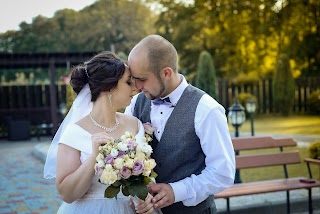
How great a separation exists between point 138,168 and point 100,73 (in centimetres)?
77

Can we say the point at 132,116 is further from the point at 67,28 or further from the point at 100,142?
the point at 67,28

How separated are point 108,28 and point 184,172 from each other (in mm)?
43280

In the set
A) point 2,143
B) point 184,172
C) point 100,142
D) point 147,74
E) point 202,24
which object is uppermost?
point 202,24

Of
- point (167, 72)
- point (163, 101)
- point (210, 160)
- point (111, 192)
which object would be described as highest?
point (167, 72)

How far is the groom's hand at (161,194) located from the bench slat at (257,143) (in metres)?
3.73

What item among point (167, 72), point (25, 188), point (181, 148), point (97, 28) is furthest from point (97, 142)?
point (97, 28)

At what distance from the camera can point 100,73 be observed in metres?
2.88

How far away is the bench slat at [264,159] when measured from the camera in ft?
19.5

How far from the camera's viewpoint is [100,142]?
8.37 ft

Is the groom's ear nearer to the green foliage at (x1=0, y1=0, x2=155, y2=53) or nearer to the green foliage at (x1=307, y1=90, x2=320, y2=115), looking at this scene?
the green foliage at (x1=307, y1=90, x2=320, y2=115)

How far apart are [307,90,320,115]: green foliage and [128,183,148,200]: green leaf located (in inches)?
815

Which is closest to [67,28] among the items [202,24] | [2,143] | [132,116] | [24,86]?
[202,24]

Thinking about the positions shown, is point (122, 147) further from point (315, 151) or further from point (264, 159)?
point (315, 151)

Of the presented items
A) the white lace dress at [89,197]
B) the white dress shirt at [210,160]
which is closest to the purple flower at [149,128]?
the white lace dress at [89,197]
